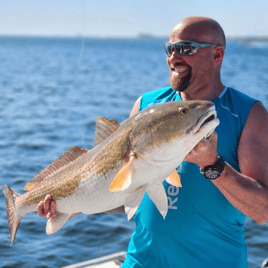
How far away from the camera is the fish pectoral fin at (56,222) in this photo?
351cm

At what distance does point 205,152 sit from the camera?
2.68m

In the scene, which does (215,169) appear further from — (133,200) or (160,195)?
(133,200)

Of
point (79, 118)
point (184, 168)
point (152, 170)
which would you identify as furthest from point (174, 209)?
point (79, 118)

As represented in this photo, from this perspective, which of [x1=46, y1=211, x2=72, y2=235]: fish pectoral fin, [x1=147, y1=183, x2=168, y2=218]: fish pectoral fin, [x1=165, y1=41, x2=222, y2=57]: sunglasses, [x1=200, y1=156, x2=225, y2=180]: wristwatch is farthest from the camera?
[x1=46, y1=211, x2=72, y2=235]: fish pectoral fin

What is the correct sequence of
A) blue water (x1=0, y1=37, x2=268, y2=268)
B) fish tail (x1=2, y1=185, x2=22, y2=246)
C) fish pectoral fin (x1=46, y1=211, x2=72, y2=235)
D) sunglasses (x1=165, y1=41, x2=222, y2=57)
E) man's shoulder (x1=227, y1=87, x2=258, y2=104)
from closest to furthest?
1. man's shoulder (x1=227, y1=87, x2=258, y2=104)
2. sunglasses (x1=165, y1=41, x2=222, y2=57)
3. fish pectoral fin (x1=46, y1=211, x2=72, y2=235)
4. fish tail (x1=2, y1=185, x2=22, y2=246)
5. blue water (x1=0, y1=37, x2=268, y2=268)

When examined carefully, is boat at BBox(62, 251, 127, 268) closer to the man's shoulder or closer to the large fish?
the large fish

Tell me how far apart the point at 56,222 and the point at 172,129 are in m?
1.46

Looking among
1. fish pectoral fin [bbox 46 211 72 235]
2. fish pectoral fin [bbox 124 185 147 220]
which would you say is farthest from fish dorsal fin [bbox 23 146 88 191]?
fish pectoral fin [bbox 124 185 147 220]

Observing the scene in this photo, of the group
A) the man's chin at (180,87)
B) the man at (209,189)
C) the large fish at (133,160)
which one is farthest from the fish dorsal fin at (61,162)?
the man's chin at (180,87)

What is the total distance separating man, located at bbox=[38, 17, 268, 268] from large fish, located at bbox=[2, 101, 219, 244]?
0.19 metres

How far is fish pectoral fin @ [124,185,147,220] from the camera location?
9.27 feet

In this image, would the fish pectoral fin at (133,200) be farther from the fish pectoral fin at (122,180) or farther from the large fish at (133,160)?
the fish pectoral fin at (122,180)

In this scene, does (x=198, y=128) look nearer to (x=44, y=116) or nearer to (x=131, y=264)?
(x=131, y=264)

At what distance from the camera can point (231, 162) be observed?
316 cm
